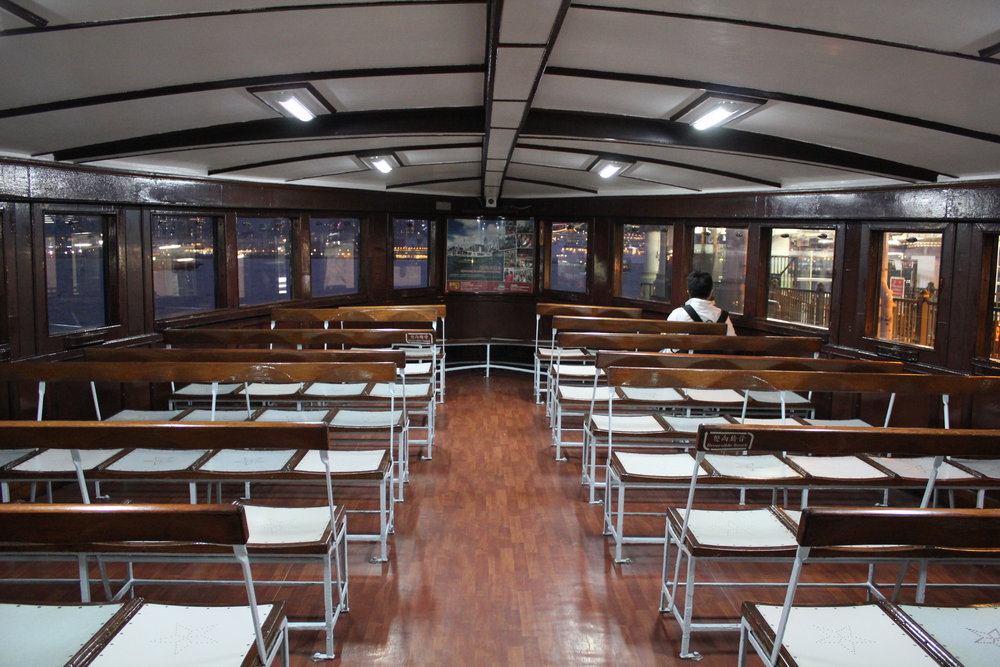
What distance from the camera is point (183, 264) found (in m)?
6.37

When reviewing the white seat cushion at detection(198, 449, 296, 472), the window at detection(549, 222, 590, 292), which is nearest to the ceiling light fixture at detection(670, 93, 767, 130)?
the white seat cushion at detection(198, 449, 296, 472)

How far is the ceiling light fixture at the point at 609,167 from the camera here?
5.94m

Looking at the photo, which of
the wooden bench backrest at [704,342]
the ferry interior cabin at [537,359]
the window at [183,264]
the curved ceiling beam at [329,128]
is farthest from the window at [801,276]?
the window at [183,264]

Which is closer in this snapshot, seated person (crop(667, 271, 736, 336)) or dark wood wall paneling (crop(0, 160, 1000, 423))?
dark wood wall paneling (crop(0, 160, 1000, 423))

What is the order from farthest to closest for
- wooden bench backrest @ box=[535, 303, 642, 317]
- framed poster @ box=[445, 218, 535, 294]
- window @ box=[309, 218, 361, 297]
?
framed poster @ box=[445, 218, 535, 294] → window @ box=[309, 218, 361, 297] → wooden bench backrest @ box=[535, 303, 642, 317]

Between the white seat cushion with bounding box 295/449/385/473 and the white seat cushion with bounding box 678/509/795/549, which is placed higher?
the white seat cushion with bounding box 295/449/385/473

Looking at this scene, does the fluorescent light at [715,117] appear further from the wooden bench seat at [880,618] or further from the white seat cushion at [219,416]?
the white seat cushion at [219,416]

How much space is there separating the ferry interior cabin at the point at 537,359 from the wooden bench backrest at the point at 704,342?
0.03 meters

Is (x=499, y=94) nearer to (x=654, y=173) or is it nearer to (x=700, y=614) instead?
(x=700, y=614)

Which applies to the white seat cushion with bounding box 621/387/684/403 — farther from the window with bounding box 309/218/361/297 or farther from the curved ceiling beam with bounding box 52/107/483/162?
the window with bounding box 309/218/361/297

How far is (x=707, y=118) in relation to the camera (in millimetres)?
3969

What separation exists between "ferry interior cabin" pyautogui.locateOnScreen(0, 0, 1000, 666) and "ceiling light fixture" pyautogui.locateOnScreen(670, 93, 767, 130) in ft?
0.12

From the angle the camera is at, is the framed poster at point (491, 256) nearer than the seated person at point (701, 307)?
No

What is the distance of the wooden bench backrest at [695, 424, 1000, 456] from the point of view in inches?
96.3
